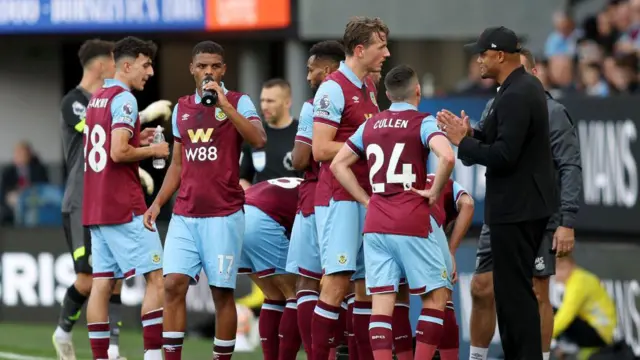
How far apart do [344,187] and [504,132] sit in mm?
1099

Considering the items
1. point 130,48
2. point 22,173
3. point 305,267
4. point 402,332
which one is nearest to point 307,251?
point 305,267

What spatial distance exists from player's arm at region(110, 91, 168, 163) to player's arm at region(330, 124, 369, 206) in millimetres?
1426

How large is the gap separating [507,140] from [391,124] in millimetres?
735

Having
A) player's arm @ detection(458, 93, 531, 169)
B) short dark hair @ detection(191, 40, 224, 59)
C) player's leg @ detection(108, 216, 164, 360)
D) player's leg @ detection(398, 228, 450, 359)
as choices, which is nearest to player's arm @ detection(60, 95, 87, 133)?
player's leg @ detection(108, 216, 164, 360)

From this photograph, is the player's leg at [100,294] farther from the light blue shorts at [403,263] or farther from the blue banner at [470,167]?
the blue banner at [470,167]

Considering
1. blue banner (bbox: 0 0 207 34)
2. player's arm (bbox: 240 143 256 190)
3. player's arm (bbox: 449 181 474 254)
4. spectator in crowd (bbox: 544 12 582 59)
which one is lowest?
player's arm (bbox: 449 181 474 254)

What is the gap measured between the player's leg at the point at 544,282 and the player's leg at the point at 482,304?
1.02 feet

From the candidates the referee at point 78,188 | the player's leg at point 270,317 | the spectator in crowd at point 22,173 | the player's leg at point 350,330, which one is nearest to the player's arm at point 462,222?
the player's leg at point 350,330

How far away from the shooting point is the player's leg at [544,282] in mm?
9703

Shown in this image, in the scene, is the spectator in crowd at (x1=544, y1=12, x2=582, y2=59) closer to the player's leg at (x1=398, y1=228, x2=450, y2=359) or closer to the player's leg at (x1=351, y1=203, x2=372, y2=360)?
the player's leg at (x1=351, y1=203, x2=372, y2=360)

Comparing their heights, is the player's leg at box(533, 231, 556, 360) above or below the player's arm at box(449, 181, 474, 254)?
below

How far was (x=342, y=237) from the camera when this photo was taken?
30.3 ft

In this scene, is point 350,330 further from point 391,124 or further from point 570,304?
point 570,304

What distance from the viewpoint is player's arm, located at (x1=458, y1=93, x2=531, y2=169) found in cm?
861
